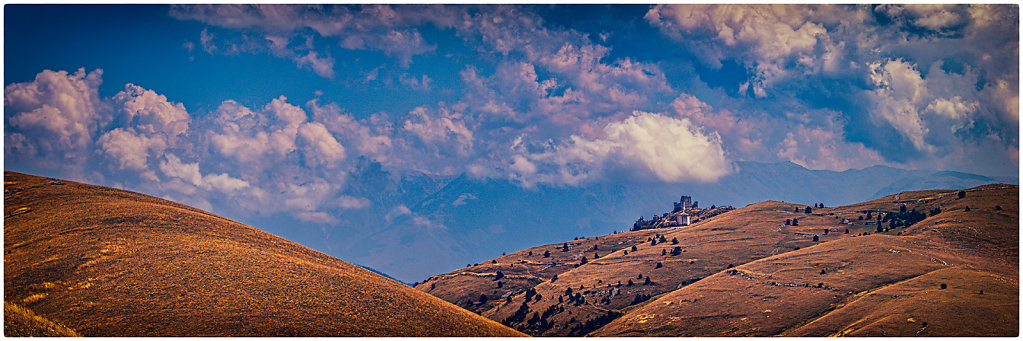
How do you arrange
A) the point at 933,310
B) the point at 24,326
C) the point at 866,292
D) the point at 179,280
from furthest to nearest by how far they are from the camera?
the point at 866,292, the point at 933,310, the point at 179,280, the point at 24,326

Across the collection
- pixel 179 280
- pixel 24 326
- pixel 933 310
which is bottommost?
pixel 933 310

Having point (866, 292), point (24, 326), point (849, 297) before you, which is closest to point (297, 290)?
point (24, 326)

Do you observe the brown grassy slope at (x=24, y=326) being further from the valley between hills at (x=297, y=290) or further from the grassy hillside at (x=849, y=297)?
the grassy hillside at (x=849, y=297)

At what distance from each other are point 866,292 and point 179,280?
142 meters

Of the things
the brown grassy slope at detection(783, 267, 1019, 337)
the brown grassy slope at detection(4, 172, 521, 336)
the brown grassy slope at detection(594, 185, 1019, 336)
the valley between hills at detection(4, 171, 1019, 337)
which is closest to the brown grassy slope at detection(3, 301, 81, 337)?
the valley between hills at detection(4, 171, 1019, 337)

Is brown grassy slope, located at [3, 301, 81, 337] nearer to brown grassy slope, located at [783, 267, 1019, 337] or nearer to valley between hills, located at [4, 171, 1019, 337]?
valley between hills, located at [4, 171, 1019, 337]

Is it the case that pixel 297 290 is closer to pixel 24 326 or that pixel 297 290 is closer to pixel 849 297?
pixel 24 326

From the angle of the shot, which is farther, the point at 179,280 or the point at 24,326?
the point at 179,280

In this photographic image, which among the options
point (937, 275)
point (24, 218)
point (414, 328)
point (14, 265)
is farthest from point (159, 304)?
point (937, 275)

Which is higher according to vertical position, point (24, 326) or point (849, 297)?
point (24, 326)

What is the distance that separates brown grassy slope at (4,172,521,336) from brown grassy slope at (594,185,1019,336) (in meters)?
68.7

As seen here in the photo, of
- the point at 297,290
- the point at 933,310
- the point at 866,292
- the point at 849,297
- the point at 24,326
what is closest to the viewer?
the point at 24,326

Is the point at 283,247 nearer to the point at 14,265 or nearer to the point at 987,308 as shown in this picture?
the point at 14,265

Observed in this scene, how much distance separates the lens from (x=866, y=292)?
144875 mm
